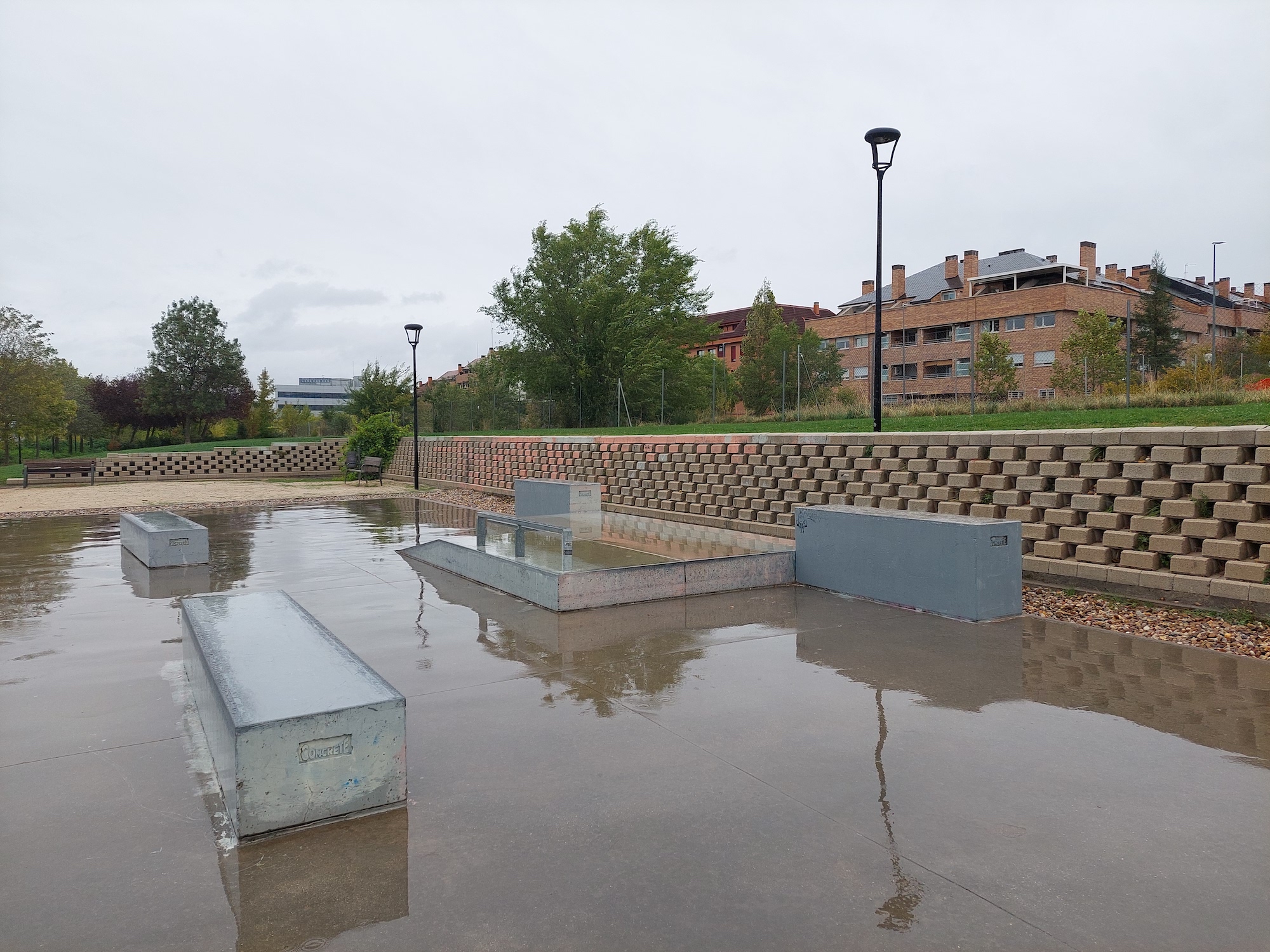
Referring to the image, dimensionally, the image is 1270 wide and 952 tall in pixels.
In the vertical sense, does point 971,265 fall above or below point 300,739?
above

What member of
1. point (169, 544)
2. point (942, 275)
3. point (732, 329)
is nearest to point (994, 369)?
point (942, 275)

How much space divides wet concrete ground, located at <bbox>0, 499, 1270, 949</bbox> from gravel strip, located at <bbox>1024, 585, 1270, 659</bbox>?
1.27 feet

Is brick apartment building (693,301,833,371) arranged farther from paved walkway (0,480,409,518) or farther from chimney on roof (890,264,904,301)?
paved walkway (0,480,409,518)

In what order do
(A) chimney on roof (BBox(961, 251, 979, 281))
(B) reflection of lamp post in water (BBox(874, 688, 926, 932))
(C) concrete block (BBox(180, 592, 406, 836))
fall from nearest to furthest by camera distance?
(B) reflection of lamp post in water (BBox(874, 688, 926, 932))
(C) concrete block (BBox(180, 592, 406, 836))
(A) chimney on roof (BBox(961, 251, 979, 281))

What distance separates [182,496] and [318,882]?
886 inches

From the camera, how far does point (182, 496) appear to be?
22.3 meters

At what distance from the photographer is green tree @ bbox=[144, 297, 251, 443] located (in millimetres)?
49594

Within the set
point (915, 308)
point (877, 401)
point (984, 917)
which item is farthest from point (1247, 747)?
point (915, 308)

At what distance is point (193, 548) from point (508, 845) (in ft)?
27.9

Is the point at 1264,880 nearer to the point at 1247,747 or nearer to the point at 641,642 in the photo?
the point at 1247,747

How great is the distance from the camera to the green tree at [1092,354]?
3341 centimetres

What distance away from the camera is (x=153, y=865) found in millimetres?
2902

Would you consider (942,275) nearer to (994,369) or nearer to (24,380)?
(994,369)

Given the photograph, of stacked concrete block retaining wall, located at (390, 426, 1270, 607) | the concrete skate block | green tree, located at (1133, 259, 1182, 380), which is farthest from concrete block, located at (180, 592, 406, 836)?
green tree, located at (1133, 259, 1182, 380)
